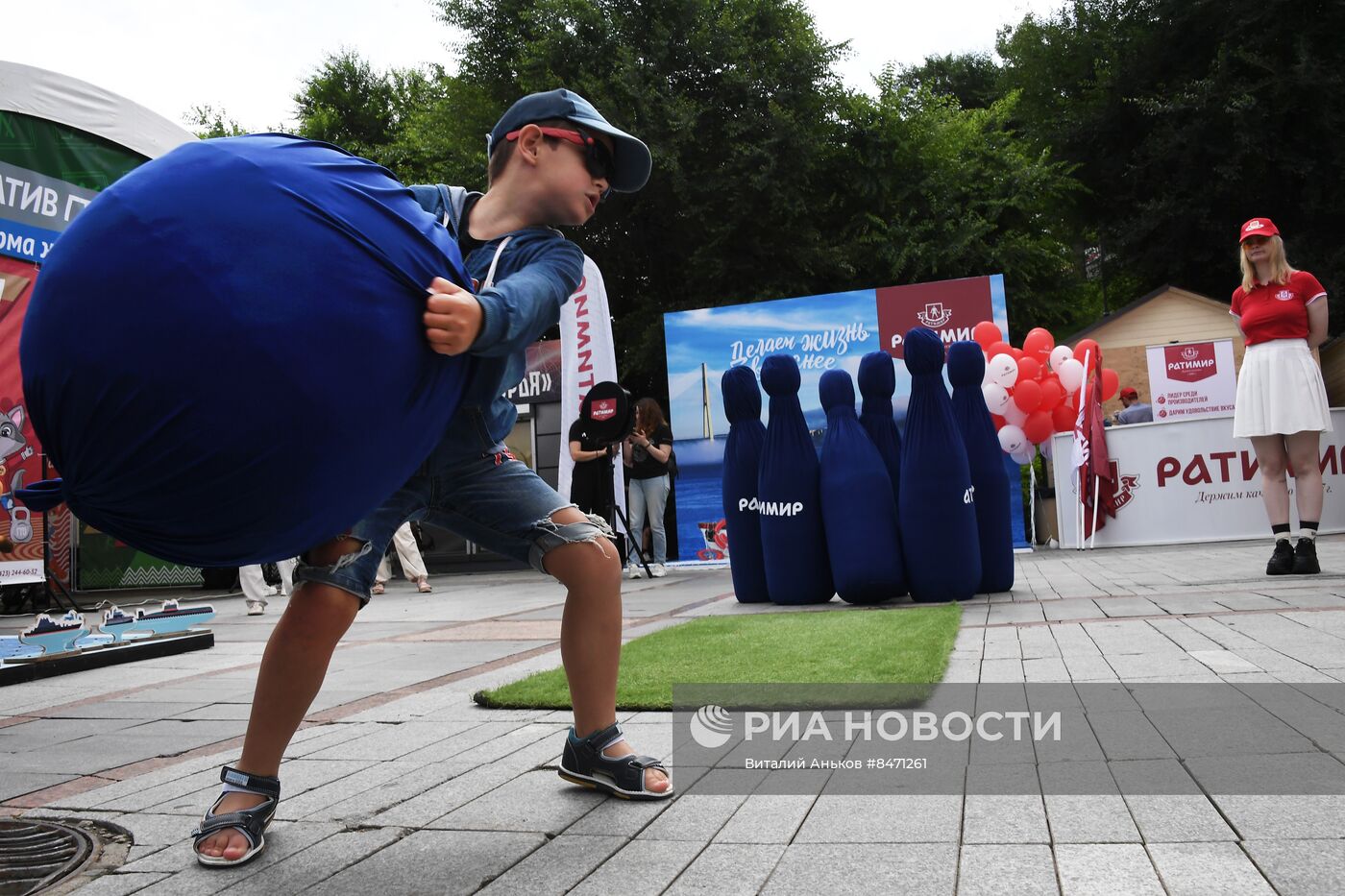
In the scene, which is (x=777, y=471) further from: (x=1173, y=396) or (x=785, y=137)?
(x=785, y=137)

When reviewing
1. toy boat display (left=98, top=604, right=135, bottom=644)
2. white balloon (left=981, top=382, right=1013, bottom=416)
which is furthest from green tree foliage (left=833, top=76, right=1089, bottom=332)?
toy boat display (left=98, top=604, right=135, bottom=644)

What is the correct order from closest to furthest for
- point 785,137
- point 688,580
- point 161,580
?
point 688,580, point 161,580, point 785,137

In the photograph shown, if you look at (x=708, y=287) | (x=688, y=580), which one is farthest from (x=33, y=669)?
(x=708, y=287)

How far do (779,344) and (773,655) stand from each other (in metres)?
9.13

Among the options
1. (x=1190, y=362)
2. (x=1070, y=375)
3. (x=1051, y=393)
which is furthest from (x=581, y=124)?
(x=1190, y=362)

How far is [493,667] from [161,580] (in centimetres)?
1119

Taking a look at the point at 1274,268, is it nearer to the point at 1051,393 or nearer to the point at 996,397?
the point at 996,397

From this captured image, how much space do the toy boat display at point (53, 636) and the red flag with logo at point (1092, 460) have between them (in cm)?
980

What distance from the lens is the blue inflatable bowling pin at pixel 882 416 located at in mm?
6695

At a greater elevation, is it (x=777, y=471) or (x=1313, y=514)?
(x=777, y=471)

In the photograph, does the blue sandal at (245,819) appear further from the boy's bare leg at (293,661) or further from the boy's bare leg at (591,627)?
the boy's bare leg at (591,627)

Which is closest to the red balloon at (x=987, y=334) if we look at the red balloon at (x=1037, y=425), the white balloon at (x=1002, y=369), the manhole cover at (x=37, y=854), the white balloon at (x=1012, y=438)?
the white balloon at (x=1002, y=369)

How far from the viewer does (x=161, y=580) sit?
14.1 metres

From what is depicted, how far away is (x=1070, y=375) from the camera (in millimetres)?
13172
